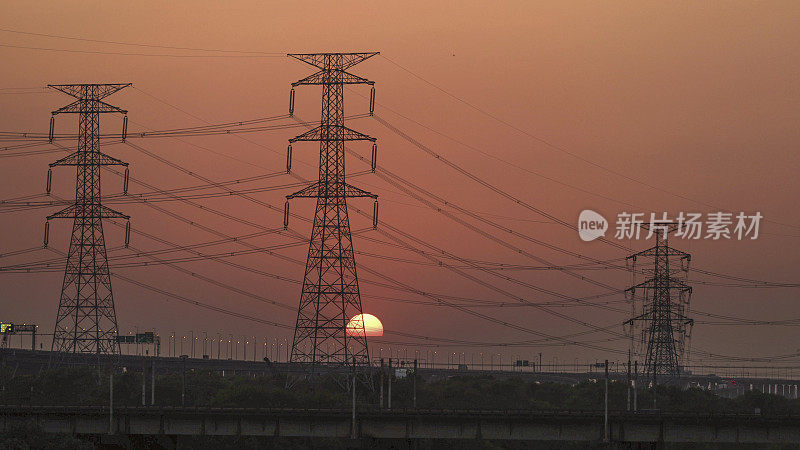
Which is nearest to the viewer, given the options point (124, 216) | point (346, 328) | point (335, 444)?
point (346, 328)

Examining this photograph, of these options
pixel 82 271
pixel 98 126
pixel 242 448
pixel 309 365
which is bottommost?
pixel 242 448

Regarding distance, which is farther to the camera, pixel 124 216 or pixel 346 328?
pixel 124 216

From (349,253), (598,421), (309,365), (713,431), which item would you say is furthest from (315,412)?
(713,431)

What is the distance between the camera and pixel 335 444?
574 ft

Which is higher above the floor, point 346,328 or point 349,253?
point 349,253

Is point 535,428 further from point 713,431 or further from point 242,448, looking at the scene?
point 242,448

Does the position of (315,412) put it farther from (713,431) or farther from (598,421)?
(713,431)

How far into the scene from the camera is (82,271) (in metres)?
157

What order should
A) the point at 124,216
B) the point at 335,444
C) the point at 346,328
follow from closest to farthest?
1. the point at 346,328
2. the point at 124,216
3. the point at 335,444

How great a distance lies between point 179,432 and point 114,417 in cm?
765

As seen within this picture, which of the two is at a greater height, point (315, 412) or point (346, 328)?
point (346, 328)

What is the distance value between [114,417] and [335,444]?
1677 inches

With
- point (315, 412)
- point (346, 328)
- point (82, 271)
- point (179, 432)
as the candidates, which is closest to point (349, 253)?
point (346, 328)

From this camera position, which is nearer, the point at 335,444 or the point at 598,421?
the point at 598,421
